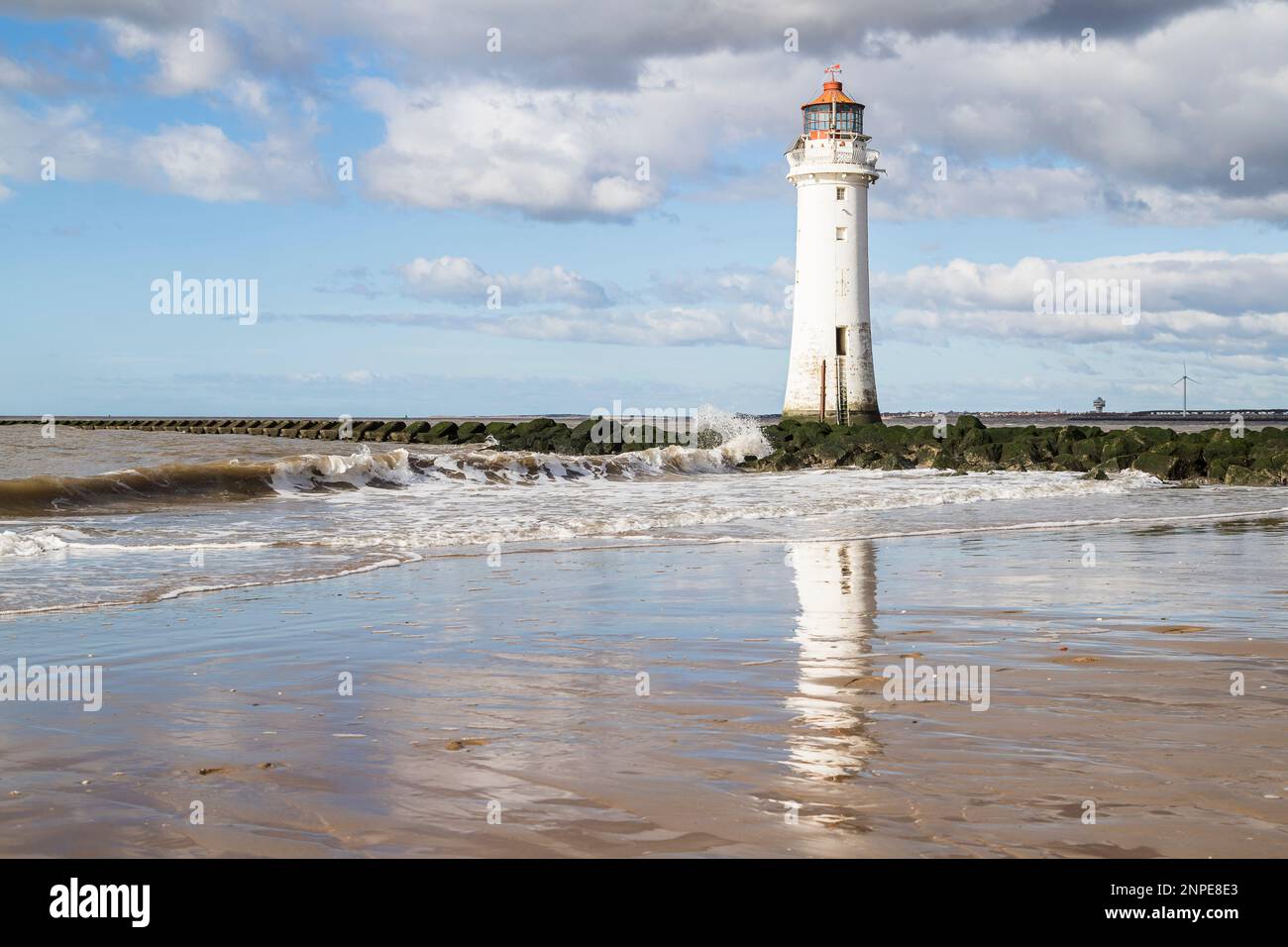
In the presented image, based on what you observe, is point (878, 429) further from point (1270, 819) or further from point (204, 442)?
point (1270, 819)

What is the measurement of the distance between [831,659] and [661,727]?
170cm

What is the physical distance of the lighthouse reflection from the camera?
13.9 ft

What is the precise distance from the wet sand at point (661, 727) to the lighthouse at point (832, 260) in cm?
2393

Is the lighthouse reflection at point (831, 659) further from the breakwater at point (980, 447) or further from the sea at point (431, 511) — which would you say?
the breakwater at point (980, 447)

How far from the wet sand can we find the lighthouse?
2393 cm

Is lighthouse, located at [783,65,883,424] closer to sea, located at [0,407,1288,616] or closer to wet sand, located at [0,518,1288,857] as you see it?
sea, located at [0,407,1288,616]

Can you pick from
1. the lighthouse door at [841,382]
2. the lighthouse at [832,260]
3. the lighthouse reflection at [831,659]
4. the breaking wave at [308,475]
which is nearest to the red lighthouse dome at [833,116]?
the lighthouse at [832,260]

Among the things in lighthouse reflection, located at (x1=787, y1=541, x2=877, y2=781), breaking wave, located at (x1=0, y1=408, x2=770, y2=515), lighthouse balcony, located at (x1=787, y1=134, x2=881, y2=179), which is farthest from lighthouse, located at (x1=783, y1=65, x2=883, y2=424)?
lighthouse reflection, located at (x1=787, y1=541, x2=877, y2=781)

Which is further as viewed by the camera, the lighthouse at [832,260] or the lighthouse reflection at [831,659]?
the lighthouse at [832,260]

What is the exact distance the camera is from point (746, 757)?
4172 millimetres

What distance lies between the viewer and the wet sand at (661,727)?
11.3 ft

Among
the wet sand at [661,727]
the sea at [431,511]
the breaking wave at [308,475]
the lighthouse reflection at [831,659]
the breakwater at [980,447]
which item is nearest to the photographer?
the wet sand at [661,727]
